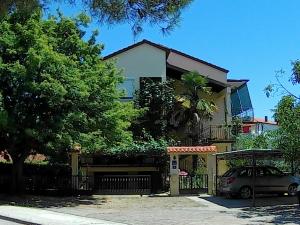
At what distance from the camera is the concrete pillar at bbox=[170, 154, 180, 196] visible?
3231 cm

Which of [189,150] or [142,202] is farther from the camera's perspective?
[189,150]

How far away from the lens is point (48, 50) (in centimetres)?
2677

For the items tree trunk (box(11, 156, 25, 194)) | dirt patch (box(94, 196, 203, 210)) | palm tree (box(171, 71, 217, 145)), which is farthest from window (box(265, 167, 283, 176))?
tree trunk (box(11, 156, 25, 194))

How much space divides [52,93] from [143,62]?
15.6m

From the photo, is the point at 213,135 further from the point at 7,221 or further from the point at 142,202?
the point at 7,221

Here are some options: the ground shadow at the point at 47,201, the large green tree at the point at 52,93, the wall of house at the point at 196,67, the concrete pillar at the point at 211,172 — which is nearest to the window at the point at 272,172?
the concrete pillar at the point at 211,172

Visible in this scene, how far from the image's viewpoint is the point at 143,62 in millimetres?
41281

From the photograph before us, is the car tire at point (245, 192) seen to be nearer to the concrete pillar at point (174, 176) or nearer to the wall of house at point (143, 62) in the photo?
the concrete pillar at point (174, 176)

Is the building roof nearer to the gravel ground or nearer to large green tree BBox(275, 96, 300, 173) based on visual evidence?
the gravel ground

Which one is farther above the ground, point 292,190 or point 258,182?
point 258,182

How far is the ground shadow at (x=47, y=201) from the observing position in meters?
26.5

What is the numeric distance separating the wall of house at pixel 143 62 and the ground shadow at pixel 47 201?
12.7 metres

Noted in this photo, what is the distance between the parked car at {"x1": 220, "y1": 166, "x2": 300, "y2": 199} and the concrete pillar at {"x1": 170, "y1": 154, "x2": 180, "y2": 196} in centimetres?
317

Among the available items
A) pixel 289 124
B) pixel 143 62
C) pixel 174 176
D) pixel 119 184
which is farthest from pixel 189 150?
pixel 289 124
